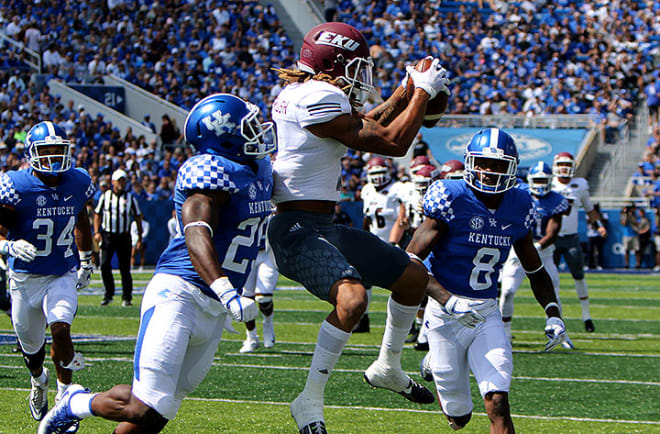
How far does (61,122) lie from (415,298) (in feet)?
62.5

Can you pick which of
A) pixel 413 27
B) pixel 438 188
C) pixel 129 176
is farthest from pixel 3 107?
pixel 438 188

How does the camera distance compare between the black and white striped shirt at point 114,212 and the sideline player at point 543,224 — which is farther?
the black and white striped shirt at point 114,212

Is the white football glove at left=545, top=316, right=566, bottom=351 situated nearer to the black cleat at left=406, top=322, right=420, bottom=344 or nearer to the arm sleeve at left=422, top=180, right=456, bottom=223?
the arm sleeve at left=422, top=180, right=456, bottom=223

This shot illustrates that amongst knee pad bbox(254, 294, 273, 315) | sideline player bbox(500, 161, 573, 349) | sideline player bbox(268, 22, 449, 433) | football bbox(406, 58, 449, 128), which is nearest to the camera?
sideline player bbox(268, 22, 449, 433)

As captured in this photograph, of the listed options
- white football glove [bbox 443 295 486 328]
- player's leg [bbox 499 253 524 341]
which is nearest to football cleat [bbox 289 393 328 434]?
white football glove [bbox 443 295 486 328]

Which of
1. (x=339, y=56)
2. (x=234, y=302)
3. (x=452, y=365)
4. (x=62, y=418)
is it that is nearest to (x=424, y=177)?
(x=452, y=365)

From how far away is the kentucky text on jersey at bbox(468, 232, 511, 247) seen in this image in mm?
5062

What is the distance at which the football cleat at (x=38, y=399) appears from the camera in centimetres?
603

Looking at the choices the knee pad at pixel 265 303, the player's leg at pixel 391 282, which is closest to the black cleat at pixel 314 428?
the player's leg at pixel 391 282

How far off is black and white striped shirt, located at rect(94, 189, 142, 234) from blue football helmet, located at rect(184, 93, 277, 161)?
951 cm

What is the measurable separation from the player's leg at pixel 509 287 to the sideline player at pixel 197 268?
18.6ft

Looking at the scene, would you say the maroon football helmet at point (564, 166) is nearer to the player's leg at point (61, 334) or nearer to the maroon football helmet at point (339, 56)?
the player's leg at point (61, 334)

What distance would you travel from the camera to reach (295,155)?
462 centimetres

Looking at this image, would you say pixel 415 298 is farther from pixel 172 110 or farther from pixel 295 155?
pixel 172 110
